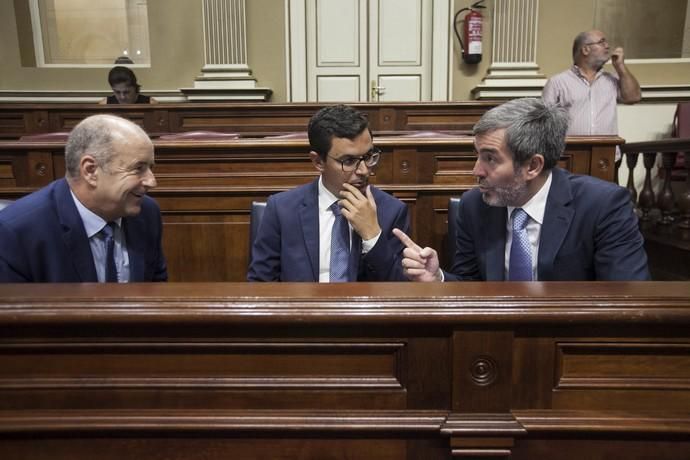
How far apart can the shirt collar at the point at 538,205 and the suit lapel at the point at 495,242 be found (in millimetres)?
37

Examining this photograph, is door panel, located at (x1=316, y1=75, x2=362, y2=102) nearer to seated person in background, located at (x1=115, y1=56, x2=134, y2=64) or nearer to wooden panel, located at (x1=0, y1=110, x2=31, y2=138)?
seated person in background, located at (x1=115, y1=56, x2=134, y2=64)

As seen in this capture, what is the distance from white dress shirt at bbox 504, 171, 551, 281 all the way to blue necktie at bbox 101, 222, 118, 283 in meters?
1.07

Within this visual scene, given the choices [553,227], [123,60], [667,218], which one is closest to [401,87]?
[123,60]

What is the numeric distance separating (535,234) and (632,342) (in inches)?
30.0

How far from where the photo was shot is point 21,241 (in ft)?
4.16

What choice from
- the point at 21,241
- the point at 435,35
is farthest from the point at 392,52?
the point at 21,241

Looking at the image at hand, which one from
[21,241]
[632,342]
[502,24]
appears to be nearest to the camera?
[632,342]

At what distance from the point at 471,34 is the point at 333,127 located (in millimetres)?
4052

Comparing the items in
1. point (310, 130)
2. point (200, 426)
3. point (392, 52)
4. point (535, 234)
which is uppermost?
point (392, 52)

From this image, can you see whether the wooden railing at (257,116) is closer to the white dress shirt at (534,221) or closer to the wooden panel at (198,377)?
the white dress shirt at (534,221)

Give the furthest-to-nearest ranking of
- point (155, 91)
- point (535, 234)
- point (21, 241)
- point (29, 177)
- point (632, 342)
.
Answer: point (155, 91)
point (29, 177)
point (535, 234)
point (21, 241)
point (632, 342)

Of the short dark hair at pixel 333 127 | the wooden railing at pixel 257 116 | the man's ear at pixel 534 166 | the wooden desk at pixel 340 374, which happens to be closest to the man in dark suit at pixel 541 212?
the man's ear at pixel 534 166

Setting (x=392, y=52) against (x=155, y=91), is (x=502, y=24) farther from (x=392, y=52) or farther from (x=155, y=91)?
(x=155, y=91)

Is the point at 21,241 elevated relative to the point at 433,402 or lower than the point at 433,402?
elevated
